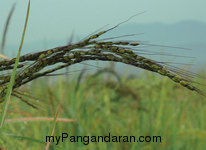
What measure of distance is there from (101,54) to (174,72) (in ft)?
0.56

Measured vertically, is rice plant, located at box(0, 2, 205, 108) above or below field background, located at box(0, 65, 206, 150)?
above

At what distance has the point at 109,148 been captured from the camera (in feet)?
7.18

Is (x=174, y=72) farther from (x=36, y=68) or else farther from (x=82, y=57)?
(x=36, y=68)

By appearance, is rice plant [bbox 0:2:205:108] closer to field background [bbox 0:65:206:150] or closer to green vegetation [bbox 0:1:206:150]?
green vegetation [bbox 0:1:206:150]

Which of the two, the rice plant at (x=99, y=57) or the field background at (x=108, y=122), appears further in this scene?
the field background at (x=108, y=122)

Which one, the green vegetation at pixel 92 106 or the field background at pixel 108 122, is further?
the field background at pixel 108 122

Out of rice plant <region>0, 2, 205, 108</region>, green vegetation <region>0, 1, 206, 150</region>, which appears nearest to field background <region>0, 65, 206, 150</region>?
green vegetation <region>0, 1, 206, 150</region>

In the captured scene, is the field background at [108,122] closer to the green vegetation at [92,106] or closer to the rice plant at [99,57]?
the green vegetation at [92,106]

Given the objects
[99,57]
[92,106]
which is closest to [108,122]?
[92,106]

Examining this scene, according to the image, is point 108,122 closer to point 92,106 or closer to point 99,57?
point 92,106

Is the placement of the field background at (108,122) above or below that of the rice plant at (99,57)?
below

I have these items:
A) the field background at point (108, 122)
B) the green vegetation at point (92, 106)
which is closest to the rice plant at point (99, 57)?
the green vegetation at point (92, 106)

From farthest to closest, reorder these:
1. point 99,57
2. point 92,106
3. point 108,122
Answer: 1. point 92,106
2. point 108,122
3. point 99,57

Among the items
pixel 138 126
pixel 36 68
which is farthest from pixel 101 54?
pixel 138 126
